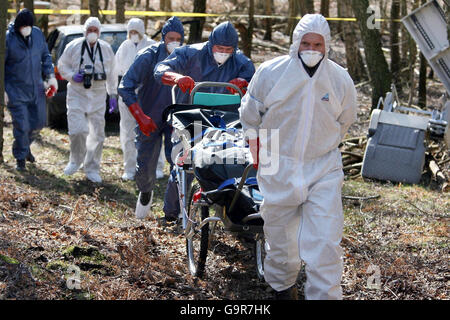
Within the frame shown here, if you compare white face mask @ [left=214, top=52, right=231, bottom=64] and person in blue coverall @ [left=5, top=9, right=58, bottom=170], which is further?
person in blue coverall @ [left=5, top=9, right=58, bottom=170]

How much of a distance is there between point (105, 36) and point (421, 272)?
8.93 meters

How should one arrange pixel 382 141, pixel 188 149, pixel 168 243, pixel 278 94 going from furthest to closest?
pixel 382 141 < pixel 168 243 < pixel 188 149 < pixel 278 94

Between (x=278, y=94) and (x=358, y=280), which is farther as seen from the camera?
(x=358, y=280)

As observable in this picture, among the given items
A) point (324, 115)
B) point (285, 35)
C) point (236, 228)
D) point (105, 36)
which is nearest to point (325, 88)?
point (324, 115)

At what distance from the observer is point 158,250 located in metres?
6.39

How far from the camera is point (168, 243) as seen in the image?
21.9ft

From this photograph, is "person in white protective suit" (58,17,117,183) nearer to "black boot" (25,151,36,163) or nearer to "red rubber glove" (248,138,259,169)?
"black boot" (25,151,36,163)

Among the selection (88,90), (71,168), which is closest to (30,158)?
(71,168)

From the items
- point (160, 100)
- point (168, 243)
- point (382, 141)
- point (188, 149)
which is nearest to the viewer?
point (188, 149)

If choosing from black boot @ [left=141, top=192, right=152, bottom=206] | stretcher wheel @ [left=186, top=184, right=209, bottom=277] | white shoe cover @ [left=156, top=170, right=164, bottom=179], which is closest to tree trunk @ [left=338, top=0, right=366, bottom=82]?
white shoe cover @ [left=156, top=170, right=164, bottom=179]

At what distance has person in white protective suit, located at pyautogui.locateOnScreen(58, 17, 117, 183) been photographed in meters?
9.90

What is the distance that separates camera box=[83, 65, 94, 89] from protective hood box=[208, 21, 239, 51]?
11.8 feet

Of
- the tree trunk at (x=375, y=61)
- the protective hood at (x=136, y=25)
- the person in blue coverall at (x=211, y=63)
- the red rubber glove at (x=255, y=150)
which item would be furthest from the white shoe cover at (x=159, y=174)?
the red rubber glove at (x=255, y=150)

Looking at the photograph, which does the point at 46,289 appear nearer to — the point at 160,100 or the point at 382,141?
the point at 160,100
